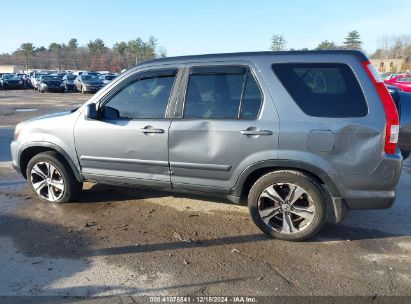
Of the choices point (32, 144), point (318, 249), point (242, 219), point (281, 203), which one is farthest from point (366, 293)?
point (32, 144)

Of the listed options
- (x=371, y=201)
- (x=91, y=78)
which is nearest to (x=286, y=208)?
(x=371, y=201)

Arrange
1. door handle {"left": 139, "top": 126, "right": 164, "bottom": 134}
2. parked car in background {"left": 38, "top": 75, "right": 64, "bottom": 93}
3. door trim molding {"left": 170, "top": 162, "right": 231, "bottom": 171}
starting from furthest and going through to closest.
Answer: parked car in background {"left": 38, "top": 75, "right": 64, "bottom": 93}
door handle {"left": 139, "top": 126, "right": 164, "bottom": 134}
door trim molding {"left": 170, "top": 162, "right": 231, "bottom": 171}

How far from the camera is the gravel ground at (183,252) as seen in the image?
3.16m

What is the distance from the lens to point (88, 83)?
29.5m

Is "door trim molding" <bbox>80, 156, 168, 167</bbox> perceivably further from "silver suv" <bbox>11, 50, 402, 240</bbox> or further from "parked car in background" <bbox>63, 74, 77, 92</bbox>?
"parked car in background" <bbox>63, 74, 77, 92</bbox>

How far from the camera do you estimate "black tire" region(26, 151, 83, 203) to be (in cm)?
488

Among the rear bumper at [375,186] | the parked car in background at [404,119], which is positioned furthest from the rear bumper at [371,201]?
the parked car in background at [404,119]

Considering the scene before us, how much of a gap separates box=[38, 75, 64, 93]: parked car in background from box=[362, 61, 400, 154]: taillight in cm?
3182

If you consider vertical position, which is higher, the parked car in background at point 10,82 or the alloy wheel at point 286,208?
the parked car in background at point 10,82

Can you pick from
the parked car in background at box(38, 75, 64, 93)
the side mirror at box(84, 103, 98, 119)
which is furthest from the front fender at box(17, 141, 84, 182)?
the parked car in background at box(38, 75, 64, 93)

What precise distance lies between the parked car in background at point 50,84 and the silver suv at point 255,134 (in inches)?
1157

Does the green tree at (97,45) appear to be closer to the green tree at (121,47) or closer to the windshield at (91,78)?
the green tree at (121,47)

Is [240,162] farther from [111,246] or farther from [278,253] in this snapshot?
[111,246]

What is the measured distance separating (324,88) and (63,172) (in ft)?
10.8
